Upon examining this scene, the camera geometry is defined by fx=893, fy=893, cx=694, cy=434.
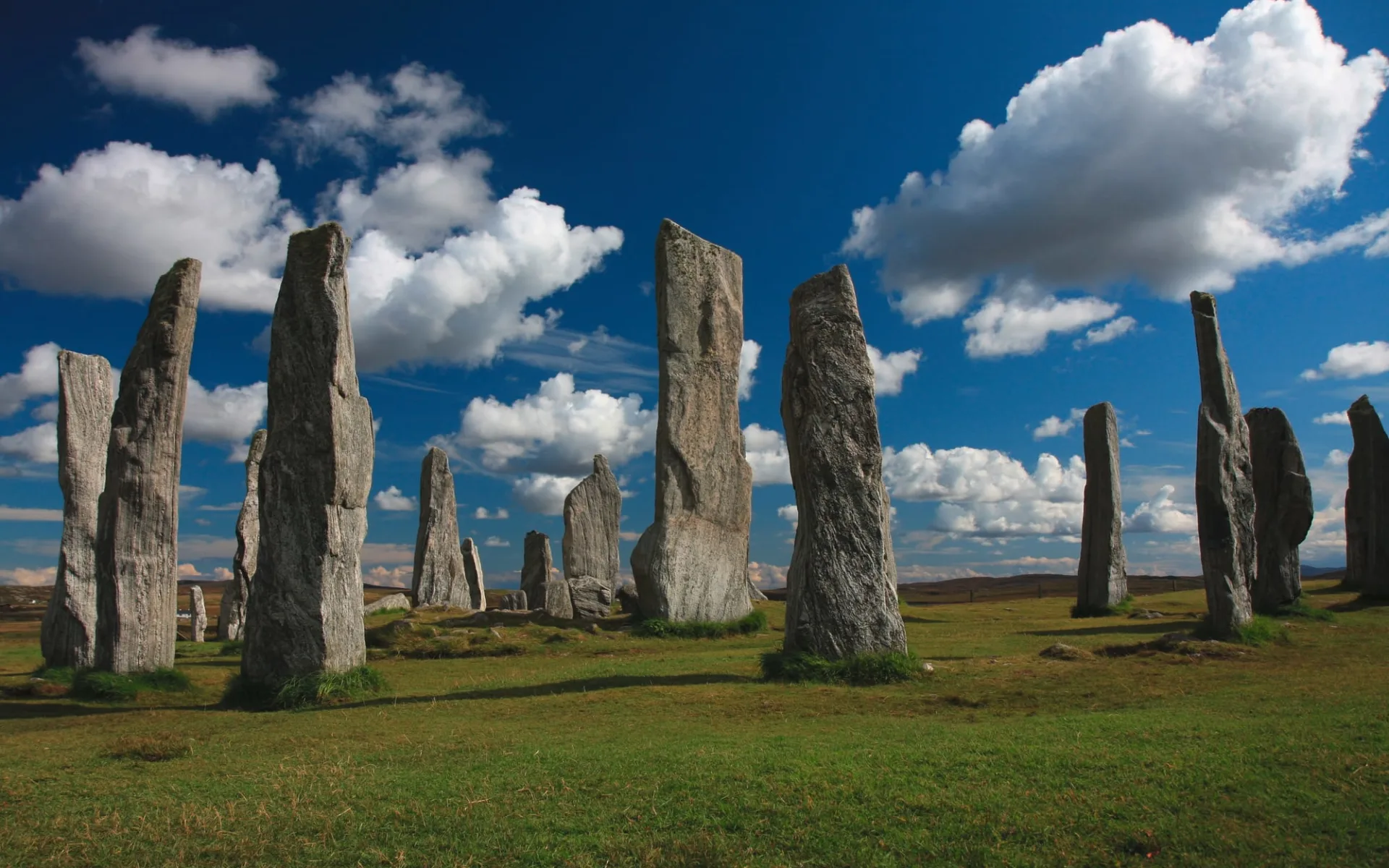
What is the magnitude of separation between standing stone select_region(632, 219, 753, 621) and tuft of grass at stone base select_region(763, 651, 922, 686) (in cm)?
744

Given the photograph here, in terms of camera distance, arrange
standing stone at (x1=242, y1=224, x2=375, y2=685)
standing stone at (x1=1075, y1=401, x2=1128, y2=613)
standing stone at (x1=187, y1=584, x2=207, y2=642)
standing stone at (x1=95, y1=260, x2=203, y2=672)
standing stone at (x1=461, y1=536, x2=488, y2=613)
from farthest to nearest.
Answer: standing stone at (x1=461, y1=536, x2=488, y2=613)
standing stone at (x1=187, y1=584, x2=207, y2=642)
standing stone at (x1=1075, y1=401, x2=1128, y2=613)
standing stone at (x1=95, y1=260, x2=203, y2=672)
standing stone at (x1=242, y1=224, x2=375, y2=685)

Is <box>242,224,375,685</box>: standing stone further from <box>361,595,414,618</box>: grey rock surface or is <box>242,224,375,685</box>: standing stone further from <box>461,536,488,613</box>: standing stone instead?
<box>461,536,488,613</box>: standing stone

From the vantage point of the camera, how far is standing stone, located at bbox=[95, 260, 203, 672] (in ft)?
37.4

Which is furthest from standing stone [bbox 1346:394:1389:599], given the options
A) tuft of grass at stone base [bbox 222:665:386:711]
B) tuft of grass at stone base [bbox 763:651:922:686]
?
tuft of grass at stone base [bbox 222:665:386:711]

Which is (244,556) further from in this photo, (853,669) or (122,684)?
(853,669)

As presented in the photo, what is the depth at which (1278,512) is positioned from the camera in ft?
59.9

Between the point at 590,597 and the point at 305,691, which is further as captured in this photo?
the point at 590,597

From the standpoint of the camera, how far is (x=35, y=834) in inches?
205

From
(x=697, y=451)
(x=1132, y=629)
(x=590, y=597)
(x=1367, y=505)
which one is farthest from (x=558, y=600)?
(x=1367, y=505)

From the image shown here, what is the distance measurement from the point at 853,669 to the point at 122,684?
352 inches

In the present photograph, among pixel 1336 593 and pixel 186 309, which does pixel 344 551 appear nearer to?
pixel 186 309

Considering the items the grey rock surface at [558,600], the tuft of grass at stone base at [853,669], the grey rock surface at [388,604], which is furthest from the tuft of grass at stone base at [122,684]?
the grey rock surface at [388,604]

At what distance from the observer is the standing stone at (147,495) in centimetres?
1141

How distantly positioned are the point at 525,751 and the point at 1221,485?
12.3m
